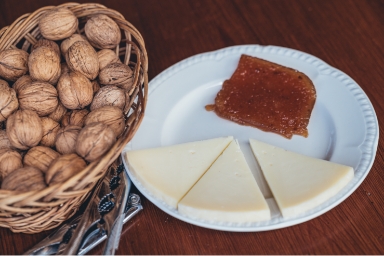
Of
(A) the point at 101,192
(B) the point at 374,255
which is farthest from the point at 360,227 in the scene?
(A) the point at 101,192

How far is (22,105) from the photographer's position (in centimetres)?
121

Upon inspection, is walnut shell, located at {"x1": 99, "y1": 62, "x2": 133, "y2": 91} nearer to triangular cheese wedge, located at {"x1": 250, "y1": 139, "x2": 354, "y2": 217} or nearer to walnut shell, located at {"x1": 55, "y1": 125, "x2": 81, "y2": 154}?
walnut shell, located at {"x1": 55, "y1": 125, "x2": 81, "y2": 154}

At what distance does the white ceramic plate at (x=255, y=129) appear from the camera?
3.86ft


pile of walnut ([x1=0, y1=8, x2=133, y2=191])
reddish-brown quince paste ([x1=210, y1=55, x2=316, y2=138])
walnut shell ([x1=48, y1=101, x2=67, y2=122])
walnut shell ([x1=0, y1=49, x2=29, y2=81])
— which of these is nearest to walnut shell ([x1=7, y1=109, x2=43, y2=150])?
pile of walnut ([x1=0, y1=8, x2=133, y2=191])

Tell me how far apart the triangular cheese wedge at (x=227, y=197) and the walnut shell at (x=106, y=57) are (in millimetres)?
463

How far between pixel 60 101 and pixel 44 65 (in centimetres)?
11

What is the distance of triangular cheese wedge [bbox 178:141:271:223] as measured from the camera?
1084mm

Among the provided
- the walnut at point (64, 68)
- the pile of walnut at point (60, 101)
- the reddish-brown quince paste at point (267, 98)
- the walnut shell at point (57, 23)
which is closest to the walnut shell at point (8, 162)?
the pile of walnut at point (60, 101)

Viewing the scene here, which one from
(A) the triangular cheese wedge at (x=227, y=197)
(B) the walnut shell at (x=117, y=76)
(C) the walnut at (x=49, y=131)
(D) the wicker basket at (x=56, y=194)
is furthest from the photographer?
(B) the walnut shell at (x=117, y=76)

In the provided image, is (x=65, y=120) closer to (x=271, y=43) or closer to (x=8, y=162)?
(x=8, y=162)

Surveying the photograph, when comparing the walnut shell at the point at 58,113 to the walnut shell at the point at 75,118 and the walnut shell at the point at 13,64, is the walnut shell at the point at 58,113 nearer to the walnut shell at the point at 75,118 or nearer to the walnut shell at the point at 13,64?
the walnut shell at the point at 75,118

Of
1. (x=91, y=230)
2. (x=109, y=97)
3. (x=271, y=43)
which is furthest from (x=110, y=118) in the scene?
(x=271, y=43)

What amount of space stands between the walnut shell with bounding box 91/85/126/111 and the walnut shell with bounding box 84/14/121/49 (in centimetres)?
21

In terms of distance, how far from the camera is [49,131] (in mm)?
1199
